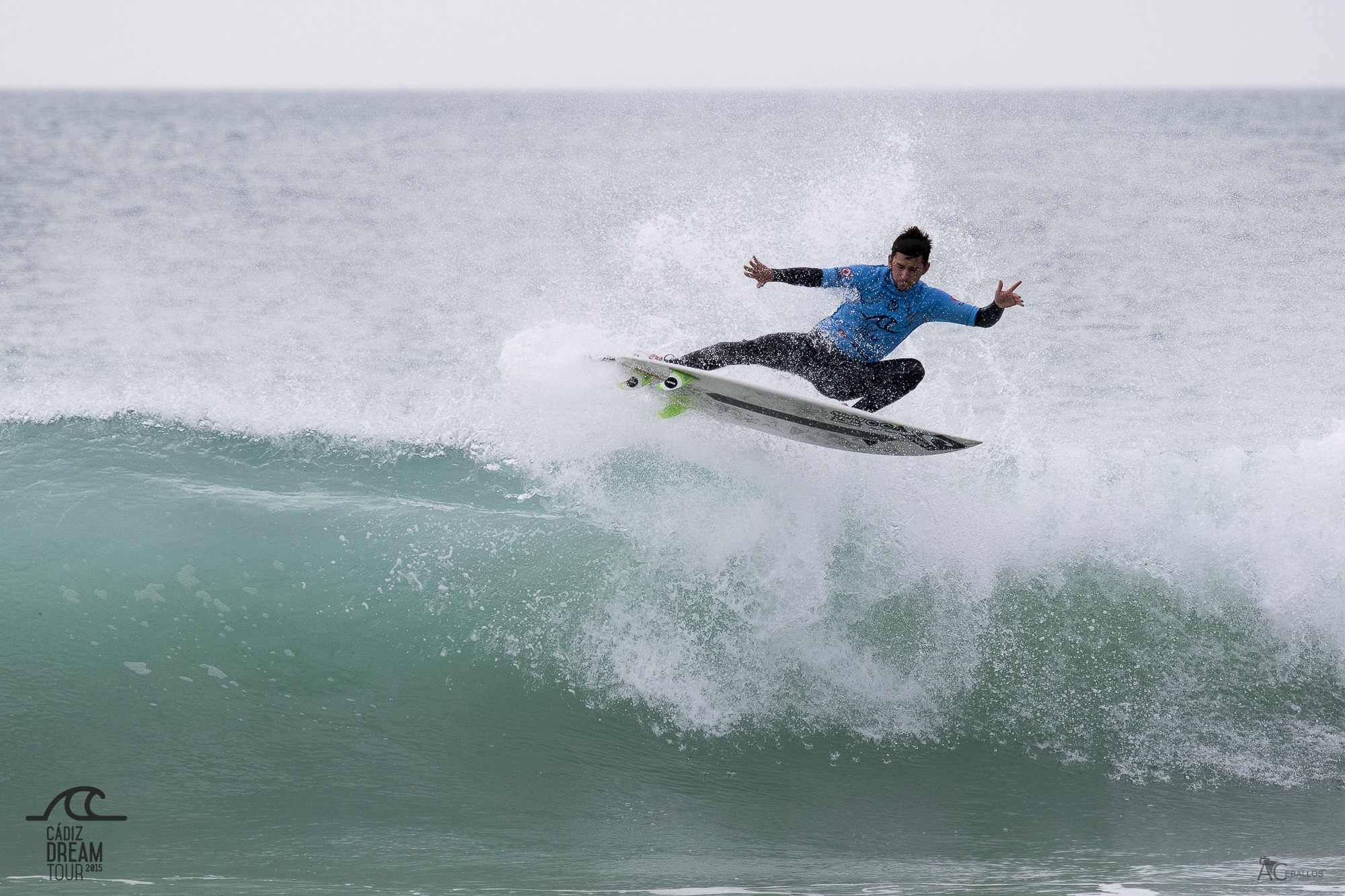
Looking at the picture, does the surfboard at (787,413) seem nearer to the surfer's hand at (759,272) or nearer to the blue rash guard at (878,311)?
the blue rash guard at (878,311)

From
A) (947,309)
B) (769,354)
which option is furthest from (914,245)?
(769,354)

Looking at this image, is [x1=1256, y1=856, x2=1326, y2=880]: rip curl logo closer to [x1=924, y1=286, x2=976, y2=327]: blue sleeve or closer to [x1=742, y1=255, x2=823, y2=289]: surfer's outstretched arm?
[x1=924, y1=286, x2=976, y2=327]: blue sleeve

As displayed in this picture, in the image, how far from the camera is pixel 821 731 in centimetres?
544

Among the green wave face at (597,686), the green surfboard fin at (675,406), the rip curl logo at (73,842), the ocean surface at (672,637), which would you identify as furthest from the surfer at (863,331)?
the rip curl logo at (73,842)

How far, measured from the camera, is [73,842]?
458cm

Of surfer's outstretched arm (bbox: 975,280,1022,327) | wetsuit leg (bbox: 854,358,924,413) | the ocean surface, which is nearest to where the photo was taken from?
the ocean surface

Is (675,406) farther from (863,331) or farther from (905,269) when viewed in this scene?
(905,269)

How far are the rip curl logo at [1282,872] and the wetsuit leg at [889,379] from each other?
278 cm

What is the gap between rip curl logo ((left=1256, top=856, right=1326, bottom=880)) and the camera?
4328 mm

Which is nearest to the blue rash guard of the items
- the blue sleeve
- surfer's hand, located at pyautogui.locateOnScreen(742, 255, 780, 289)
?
the blue sleeve

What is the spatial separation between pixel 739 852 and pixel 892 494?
250 centimetres

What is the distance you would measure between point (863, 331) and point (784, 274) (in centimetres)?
56

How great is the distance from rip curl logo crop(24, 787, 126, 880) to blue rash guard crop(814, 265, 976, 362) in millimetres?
4319

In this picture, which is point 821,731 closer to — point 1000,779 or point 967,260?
point 1000,779
